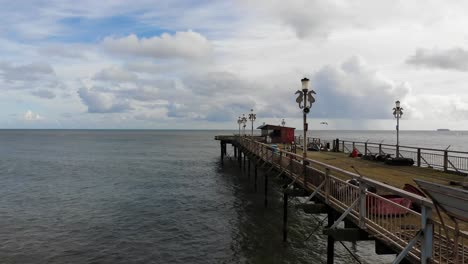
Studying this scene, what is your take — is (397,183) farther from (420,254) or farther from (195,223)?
(195,223)

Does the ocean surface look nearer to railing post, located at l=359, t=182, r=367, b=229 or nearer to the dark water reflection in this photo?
the dark water reflection

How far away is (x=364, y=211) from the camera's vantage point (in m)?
8.04

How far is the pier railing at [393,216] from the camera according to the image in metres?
5.62

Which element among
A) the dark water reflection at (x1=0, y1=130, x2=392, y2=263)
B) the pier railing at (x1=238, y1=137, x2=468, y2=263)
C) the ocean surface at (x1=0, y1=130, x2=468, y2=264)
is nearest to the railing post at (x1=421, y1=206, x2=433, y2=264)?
the pier railing at (x1=238, y1=137, x2=468, y2=263)

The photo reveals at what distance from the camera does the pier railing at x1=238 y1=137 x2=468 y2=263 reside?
5625mm

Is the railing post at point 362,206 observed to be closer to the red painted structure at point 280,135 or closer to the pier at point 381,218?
the pier at point 381,218

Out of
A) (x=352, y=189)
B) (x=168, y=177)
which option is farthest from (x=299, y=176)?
(x=168, y=177)

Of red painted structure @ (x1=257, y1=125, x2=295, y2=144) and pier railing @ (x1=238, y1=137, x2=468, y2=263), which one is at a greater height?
red painted structure @ (x1=257, y1=125, x2=295, y2=144)

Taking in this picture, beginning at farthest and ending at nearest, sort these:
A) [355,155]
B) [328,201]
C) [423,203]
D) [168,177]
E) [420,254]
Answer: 1. [168,177]
2. [355,155]
3. [328,201]
4. [420,254]
5. [423,203]

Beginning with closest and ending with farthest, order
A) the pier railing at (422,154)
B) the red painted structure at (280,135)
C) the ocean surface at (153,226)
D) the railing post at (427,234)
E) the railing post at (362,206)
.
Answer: the railing post at (427,234) → the railing post at (362,206) → the ocean surface at (153,226) → the pier railing at (422,154) → the red painted structure at (280,135)

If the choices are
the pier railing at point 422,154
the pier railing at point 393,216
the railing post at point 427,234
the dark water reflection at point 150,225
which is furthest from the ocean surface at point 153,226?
the railing post at point 427,234

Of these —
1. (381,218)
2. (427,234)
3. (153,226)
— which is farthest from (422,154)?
(427,234)

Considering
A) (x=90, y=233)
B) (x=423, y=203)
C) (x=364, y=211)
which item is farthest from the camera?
(x=90, y=233)

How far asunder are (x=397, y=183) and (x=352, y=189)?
649 centimetres
